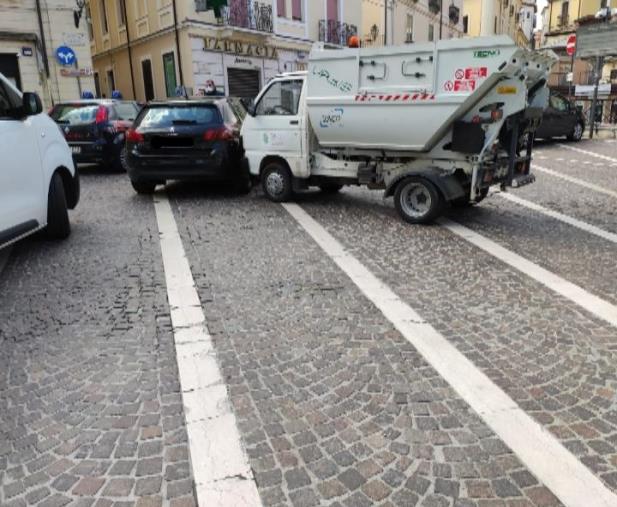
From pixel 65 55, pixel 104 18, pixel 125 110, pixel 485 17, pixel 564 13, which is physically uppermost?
pixel 564 13

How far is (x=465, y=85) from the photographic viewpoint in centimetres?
636

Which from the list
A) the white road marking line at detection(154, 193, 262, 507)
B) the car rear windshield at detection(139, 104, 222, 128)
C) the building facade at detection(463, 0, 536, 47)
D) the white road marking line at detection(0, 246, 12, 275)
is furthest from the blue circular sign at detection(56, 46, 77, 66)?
the building facade at detection(463, 0, 536, 47)

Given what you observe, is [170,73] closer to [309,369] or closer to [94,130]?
[94,130]

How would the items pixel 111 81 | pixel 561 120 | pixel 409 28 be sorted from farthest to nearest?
pixel 409 28, pixel 111 81, pixel 561 120

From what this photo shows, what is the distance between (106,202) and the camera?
9055 millimetres

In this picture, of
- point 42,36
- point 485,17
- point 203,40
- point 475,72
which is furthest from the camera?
point 485,17

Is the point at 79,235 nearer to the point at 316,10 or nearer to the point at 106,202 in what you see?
the point at 106,202

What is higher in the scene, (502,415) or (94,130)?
(94,130)

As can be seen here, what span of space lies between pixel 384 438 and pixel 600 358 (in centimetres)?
164

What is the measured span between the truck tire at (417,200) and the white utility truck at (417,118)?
0.5 inches

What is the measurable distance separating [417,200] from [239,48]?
20.3 m

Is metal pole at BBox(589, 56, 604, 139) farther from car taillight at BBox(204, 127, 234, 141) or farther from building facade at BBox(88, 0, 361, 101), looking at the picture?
car taillight at BBox(204, 127, 234, 141)

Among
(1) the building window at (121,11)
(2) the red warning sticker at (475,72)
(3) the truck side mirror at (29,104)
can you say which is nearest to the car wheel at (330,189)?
(2) the red warning sticker at (475,72)

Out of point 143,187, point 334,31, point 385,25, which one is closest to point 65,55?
point 143,187
